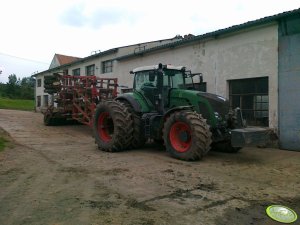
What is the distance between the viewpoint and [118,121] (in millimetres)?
10328

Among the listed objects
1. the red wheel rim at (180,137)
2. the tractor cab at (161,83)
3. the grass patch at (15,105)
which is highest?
the tractor cab at (161,83)

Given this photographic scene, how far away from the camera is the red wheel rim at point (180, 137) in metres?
9.11

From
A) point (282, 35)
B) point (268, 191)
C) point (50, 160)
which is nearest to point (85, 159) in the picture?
point (50, 160)

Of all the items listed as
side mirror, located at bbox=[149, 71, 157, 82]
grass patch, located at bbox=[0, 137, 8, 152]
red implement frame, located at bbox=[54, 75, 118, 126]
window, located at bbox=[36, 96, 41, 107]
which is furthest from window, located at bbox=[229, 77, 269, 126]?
window, located at bbox=[36, 96, 41, 107]

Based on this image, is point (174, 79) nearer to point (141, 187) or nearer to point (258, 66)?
point (258, 66)

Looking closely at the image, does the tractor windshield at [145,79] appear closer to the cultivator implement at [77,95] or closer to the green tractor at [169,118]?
the green tractor at [169,118]

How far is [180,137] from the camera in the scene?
929 centimetres

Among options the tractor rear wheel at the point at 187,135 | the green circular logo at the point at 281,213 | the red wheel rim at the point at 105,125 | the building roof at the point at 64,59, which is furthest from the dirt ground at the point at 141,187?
the building roof at the point at 64,59

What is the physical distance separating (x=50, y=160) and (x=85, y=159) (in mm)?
884

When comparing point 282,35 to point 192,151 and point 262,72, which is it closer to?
point 262,72

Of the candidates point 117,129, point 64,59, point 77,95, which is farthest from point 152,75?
point 64,59

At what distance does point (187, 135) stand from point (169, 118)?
2.28ft

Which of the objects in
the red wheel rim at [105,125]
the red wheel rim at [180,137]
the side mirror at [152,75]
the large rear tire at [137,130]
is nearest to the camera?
the red wheel rim at [180,137]

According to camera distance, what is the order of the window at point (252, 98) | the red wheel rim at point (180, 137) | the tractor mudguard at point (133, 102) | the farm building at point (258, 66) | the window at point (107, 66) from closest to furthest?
the red wheel rim at point (180, 137) → the tractor mudguard at point (133, 102) → the farm building at point (258, 66) → the window at point (252, 98) → the window at point (107, 66)
